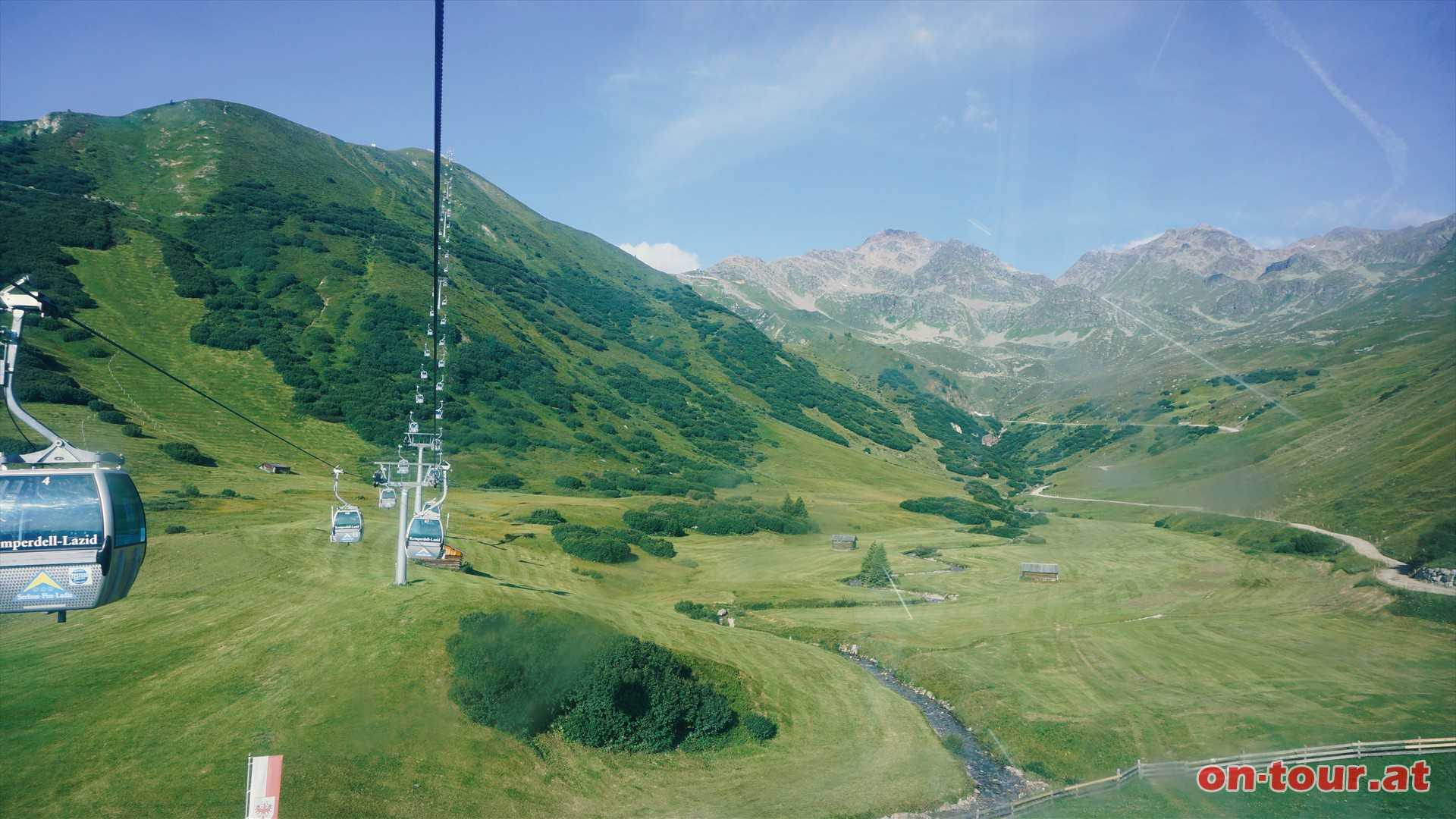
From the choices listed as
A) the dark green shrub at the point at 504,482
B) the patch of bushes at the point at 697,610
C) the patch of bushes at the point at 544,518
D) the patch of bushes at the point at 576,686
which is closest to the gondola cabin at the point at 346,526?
the patch of bushes at the point at 576,686

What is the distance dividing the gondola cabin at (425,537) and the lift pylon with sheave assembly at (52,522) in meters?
18.3

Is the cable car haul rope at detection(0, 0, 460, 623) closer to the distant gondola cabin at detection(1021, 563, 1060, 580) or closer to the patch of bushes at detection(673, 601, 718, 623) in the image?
the patch of bushes at detection(673, 601, 718, 623)

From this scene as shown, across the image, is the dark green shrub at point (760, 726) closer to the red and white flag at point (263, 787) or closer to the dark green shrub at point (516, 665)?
the dark green shrub at point (516, 665)

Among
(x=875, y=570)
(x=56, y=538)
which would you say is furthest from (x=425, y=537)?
(x=875, y=570)

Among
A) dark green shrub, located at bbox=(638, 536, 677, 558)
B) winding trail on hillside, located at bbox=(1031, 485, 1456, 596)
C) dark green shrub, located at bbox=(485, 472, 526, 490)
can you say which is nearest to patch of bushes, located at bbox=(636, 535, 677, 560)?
dark green shrub, located at bbox=(638, 536, 677, 558)

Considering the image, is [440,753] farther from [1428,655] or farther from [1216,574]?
[1216,574]

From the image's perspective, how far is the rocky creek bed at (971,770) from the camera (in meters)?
31.0

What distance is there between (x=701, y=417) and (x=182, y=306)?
103 m

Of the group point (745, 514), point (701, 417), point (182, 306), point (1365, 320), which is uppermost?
point (1365, 320)

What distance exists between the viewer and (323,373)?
387ft

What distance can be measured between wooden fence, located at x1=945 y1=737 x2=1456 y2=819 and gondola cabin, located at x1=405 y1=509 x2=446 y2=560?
2474 centimetres

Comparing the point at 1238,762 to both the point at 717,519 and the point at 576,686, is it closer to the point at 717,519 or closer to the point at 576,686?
the point at 576,686

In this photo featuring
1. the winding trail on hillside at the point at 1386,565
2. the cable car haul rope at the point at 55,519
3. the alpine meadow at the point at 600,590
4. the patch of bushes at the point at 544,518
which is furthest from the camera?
the patch of bushes at the point at 544,518

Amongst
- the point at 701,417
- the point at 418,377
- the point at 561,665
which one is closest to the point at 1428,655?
the point at 561,665
